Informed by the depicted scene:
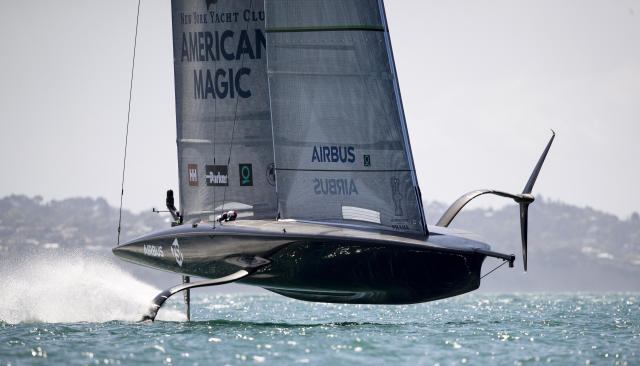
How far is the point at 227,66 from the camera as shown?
1619cm

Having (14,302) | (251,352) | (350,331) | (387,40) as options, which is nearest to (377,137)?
(387,40)

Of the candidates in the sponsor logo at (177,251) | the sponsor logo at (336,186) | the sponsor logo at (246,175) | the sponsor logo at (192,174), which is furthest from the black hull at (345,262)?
the sponsor logo at (192,174)

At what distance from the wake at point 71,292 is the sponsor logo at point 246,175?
2.54 meters

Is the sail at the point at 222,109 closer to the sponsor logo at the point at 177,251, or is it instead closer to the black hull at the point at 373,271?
the sponsor logo at the point at 177,251

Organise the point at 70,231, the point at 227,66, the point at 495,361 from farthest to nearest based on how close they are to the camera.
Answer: the point at 70,231
the point at 227,66
the point at 495,361

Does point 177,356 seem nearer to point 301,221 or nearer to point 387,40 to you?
point 301,221

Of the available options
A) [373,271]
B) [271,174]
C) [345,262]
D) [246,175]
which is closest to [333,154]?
[345,262]

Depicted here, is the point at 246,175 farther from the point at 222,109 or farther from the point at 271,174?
the point at 222,109

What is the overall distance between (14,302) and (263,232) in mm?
5962

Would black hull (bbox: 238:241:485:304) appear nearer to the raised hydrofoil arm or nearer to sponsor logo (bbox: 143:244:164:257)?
the raised hydrofoil arm

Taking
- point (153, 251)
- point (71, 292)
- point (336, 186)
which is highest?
point (336, 186)

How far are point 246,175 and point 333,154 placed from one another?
8.41 feet

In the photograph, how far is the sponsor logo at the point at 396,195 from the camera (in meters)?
13.9

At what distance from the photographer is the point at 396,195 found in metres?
13.9
